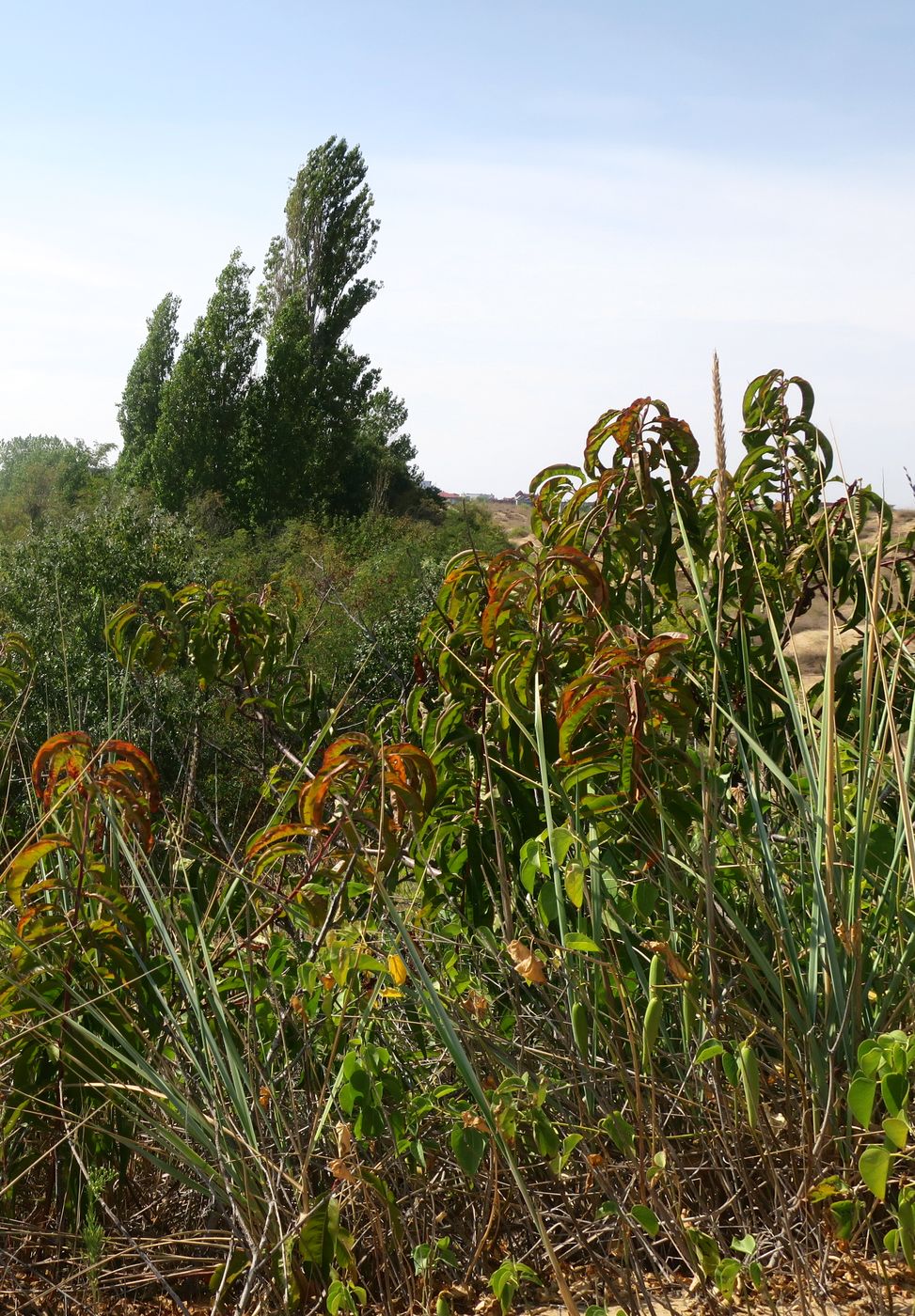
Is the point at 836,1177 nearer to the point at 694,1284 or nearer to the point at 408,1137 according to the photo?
the point at 694,1284

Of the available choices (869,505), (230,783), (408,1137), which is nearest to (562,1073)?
(408,1137)

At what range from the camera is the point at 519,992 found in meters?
1.65

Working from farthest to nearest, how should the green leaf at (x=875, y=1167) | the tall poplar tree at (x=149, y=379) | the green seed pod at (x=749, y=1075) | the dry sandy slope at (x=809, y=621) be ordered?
the tall poplar tree at (x=149, y=379) → the dry sandy slope at (x=809, y=621) → the green seed pod at (x=749, y=1075) → the green leaf at (x=875, y=1167)

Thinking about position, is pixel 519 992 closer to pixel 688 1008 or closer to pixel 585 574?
pixel 688 1008

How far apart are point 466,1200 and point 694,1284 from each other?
1.15 feet

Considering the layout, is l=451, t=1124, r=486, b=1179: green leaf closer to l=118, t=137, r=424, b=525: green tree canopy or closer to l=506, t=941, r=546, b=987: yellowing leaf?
l=506, t=941, r=546, b=987: yellowing leaf

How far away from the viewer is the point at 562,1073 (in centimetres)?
142

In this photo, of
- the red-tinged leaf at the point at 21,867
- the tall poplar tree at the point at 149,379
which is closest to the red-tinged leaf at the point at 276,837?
the red-tinged leaf at the point at 21,867

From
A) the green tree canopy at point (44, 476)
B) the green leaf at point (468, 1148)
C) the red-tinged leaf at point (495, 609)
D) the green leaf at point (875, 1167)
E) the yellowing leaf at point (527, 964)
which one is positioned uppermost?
the green tree canopy at point (44, 476)

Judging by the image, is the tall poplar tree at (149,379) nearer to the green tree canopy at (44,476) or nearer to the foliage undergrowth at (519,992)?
the green tree canopy at (44,476)

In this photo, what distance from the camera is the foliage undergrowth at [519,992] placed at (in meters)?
1.23

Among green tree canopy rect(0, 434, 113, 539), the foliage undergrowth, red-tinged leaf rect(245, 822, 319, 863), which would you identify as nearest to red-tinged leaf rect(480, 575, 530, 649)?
the foliage undergrowth

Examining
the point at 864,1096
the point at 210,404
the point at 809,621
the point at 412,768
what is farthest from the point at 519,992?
the point at 210,404

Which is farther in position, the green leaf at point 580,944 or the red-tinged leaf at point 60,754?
the red-tinged leaf at point 60,754
